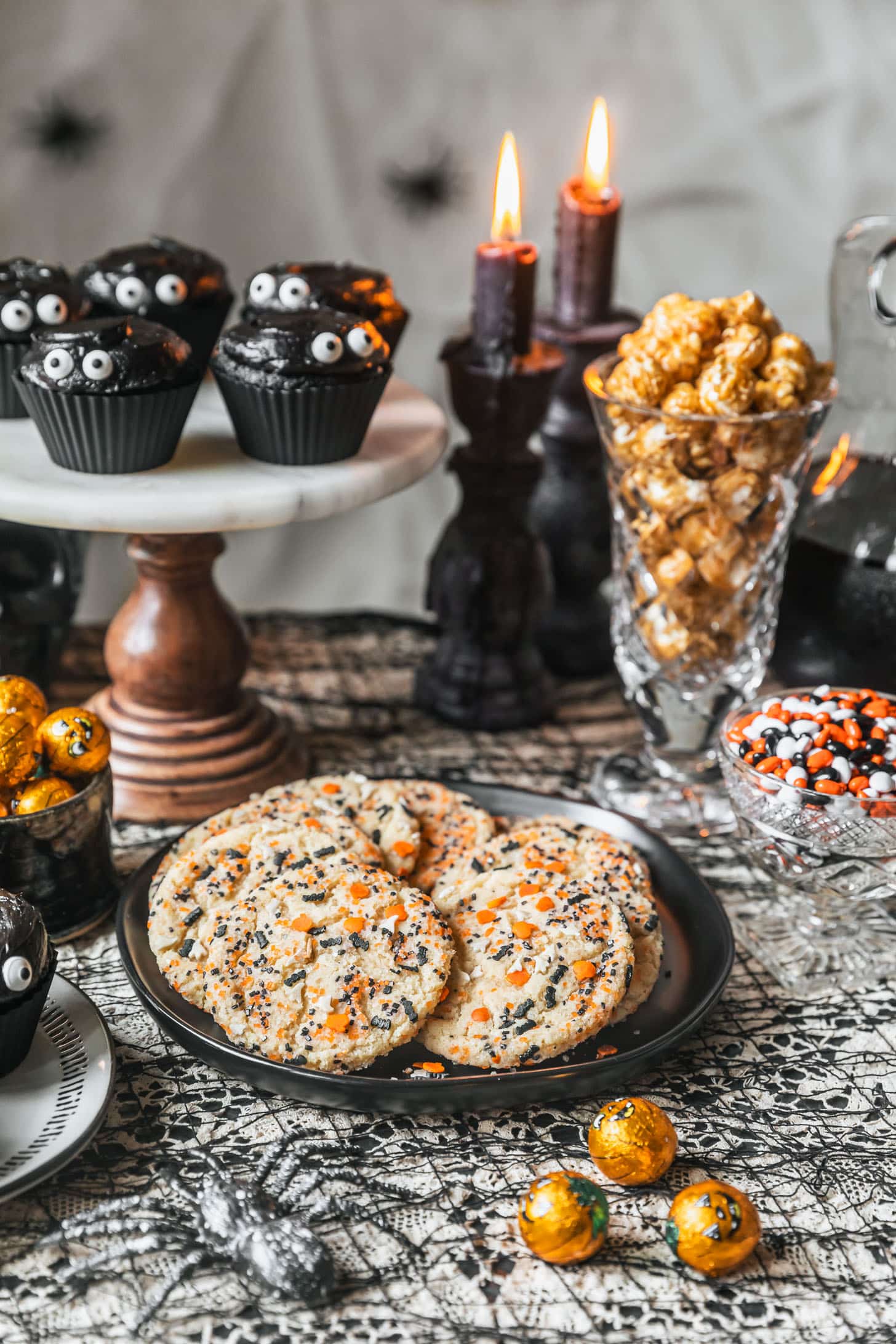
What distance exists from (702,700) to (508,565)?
241mm

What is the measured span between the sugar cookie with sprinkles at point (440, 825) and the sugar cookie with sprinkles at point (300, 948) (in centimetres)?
7

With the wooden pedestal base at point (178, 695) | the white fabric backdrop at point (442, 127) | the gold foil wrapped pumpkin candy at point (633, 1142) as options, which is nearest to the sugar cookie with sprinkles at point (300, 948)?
the gold foil wrapped pumpkin candy at point (633, 1142)

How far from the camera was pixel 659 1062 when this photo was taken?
86 cm

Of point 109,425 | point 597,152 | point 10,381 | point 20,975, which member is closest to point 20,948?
point 20,975

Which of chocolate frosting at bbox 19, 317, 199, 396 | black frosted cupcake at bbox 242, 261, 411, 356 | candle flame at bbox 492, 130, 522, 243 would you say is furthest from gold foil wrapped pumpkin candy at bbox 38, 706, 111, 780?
candle flame at bbox 492, 130, 522, 243

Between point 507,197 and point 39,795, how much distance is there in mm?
661

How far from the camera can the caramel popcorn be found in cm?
106

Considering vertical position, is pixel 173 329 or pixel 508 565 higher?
pixel 173 329

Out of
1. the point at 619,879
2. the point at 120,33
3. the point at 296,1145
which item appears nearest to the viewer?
the point at 296,1145

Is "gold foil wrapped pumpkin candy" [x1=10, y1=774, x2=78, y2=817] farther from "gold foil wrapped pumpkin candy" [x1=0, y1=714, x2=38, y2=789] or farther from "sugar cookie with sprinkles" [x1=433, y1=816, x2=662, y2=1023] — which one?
"sugar cookie with sprinkles" [x1=433, y1=816, x2=662, y2=1023]

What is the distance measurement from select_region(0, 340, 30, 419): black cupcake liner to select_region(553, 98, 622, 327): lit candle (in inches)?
21.2

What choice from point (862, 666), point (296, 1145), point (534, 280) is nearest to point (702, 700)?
point (862, 666)

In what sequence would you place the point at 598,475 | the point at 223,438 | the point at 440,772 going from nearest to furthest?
the point at 223,438
the point at 440,772
the point at 598,475

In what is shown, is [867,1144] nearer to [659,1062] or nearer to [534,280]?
[659,1062]
